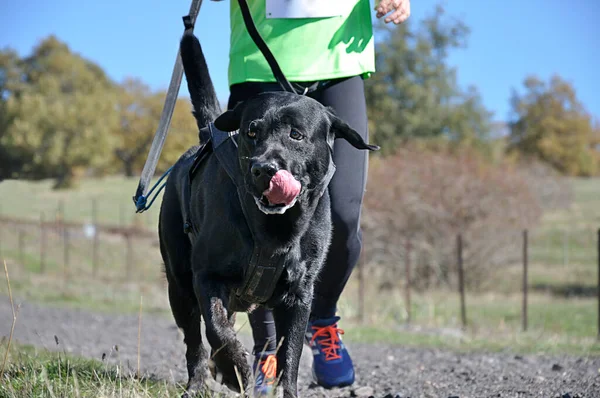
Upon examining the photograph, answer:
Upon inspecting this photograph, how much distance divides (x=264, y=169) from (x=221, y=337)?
70 cm

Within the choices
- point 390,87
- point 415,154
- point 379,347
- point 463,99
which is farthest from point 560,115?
point 379,347

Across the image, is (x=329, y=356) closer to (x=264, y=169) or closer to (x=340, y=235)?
(x=340, y=235)

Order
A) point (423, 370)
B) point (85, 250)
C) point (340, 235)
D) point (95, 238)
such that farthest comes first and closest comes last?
point (85, 250)
point (95, 238)
point (423, 370)
point (340, 235)

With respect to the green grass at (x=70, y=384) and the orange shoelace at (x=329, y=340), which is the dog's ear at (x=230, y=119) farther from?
the orange shoelace at (x=329, y=340)

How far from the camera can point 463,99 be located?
124ft

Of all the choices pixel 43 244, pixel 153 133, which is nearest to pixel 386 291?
pixel 43 244

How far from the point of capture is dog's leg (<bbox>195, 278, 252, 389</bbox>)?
2883mm

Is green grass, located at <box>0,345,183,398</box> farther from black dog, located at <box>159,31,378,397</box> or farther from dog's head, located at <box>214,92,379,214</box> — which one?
dog's head, located at <box>214,92,379,214</box>

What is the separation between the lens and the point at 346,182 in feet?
12.2

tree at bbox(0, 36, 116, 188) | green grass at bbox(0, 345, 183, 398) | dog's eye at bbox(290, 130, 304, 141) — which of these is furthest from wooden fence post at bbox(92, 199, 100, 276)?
dog's eye at bbox(290, 130, 304, 141)

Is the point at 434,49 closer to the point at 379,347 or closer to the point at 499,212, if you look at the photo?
the point at 499,212

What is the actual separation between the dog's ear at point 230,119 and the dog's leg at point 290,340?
0.80m

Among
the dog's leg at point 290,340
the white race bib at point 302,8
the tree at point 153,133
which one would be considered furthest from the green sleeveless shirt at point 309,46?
the dog's leg at point 290,340

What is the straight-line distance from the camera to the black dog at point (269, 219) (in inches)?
111
